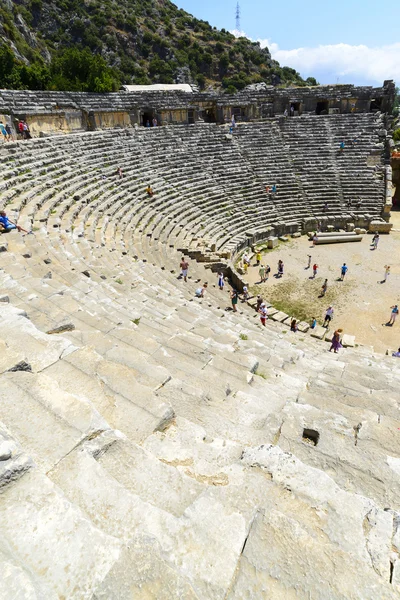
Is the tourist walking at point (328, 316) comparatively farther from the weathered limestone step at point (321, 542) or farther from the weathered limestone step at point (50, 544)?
→ the weathered limestone step at point (50, 544)

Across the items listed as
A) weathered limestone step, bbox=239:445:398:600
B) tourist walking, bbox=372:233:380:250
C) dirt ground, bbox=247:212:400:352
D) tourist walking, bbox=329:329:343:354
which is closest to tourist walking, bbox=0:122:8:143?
dirt ground, bbox=247:212:400:352

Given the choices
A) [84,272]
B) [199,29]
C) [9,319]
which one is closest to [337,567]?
[9,319]

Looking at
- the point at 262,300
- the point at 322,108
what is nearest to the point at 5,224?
the point at 262,300

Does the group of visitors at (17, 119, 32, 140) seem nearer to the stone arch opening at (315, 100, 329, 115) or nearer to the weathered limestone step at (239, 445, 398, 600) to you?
the stone arch opening at (315, 100, 329, 115)

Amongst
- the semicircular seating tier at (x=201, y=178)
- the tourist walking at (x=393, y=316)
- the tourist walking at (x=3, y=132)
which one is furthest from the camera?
the tourist walking at (x=3, y=132)

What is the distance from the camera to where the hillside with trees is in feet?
168

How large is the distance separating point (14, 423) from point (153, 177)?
761 inches

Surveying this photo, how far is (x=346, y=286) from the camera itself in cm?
1562

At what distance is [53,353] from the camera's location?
11.8 feet

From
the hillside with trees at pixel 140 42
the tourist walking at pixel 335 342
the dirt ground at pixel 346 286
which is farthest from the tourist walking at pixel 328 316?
the hillside with trees at pixel 140 42

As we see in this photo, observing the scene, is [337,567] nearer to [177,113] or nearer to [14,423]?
[14,423]

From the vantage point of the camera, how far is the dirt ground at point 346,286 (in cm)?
1297

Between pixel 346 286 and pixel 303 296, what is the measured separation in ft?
7.23

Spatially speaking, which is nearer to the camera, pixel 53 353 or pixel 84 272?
pixel 53 353
